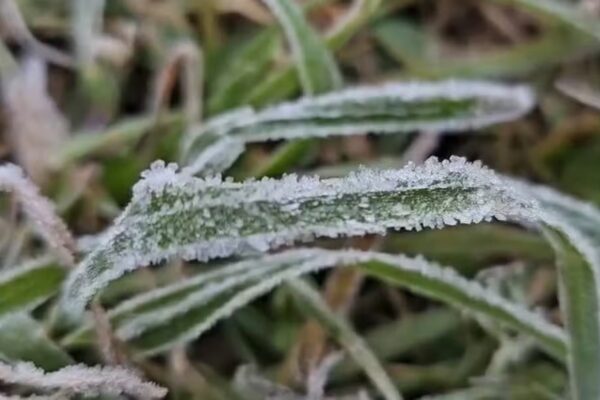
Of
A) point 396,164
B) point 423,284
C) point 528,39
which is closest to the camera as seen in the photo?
point 423,284

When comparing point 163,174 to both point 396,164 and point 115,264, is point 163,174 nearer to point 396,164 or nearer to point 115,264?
point 115,264

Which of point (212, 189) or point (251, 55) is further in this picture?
point (251, 55)

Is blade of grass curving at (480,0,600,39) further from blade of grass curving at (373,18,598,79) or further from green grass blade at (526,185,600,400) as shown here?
green grass blade at (526,185,600,400)

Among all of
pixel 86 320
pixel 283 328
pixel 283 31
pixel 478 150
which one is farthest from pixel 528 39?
pixel 86 320

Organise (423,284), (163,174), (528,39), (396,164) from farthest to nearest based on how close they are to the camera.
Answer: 1. (528,39)
2. (396,164)
3. (423,284)
4. (163,174)

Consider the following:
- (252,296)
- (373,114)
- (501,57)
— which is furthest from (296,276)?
(501,57)

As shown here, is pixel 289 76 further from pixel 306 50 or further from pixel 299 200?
pixel 299 200

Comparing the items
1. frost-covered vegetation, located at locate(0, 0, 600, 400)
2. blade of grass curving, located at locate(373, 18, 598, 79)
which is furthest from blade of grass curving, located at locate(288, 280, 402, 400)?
blade of grass curving, located at locate(373, 18, 598, 79)

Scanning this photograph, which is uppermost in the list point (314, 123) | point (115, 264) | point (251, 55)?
point (251, 55)
